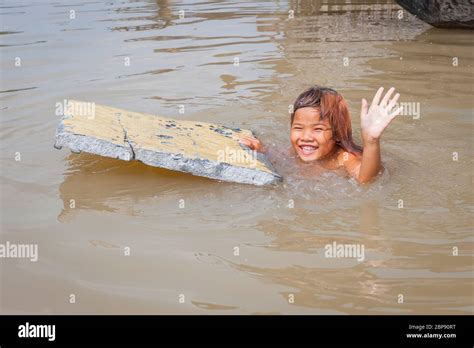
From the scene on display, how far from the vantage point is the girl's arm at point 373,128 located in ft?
14.5

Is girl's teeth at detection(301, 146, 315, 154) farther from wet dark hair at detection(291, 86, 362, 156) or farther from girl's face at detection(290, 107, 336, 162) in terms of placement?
wet dark hair at detection(291, 86, 362, 156)

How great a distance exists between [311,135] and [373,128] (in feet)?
1.83

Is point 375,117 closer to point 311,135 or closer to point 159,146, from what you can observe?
point 311,135

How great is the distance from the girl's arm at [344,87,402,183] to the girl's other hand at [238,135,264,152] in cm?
81

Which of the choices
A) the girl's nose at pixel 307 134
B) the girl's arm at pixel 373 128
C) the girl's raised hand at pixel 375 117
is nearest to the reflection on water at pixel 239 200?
the girl's arm at pixel 373 128

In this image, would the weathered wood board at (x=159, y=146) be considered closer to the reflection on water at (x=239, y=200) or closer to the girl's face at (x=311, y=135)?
the reflection on water at (x=239, y=200)

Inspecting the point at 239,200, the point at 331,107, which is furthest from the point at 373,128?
the point at 239,200

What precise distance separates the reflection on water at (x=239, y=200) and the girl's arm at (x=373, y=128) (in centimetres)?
10

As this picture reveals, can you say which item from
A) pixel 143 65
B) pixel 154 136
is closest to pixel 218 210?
pixel 154 136

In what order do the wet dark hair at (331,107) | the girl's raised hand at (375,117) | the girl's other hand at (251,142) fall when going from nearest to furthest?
the girl's raised hand at (375,117) → the wet dark hair at (331,107) → the girl's other hand at (251,142)

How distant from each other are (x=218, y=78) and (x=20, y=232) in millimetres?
3768

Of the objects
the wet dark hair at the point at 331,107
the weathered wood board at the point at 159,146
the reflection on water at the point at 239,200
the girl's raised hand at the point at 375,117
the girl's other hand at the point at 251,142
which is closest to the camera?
the reflection on water at the point at 239,200

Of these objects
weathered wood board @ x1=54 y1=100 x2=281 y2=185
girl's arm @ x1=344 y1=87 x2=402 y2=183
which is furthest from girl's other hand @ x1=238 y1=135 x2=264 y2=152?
girl's arm @ x1=344 y1=87 x2=402 y2=183

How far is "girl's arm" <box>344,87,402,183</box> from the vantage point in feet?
14.5
